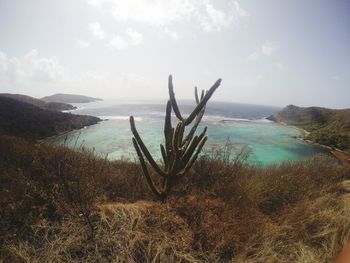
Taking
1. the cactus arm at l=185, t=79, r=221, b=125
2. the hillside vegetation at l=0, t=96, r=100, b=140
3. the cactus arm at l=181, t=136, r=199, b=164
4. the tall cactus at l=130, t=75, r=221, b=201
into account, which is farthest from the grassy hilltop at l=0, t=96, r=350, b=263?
the hillside vegetation at l=0, t=96, r=100, b=140

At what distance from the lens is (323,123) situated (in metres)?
42.4

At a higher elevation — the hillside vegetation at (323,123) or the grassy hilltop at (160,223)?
the hillside vegetation at (323,123)

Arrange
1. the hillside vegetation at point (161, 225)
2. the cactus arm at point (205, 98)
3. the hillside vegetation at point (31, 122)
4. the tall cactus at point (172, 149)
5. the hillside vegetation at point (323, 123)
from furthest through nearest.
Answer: the hillside vegetation at point (323, 123) → the hillside vegetation at point (31, 122) → the cactus arm at point (205, 98) → the tall cactus at point (172, 149) → the hillside vegetation at point (161, 225)

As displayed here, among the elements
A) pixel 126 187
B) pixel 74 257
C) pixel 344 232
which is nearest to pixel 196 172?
pixel 126 187

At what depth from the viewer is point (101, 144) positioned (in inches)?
819

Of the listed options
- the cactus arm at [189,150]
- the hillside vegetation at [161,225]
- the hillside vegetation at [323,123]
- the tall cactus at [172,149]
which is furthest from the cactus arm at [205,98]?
the hillside vegetation at [323,123]

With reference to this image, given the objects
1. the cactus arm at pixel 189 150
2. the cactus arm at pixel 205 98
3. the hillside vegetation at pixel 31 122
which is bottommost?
the hillside vegetation at pixel 31 122

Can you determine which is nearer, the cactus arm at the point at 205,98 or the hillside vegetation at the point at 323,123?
the cactus arm at the point at 205,98

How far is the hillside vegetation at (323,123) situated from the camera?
26922mm

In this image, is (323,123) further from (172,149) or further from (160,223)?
(160,223)

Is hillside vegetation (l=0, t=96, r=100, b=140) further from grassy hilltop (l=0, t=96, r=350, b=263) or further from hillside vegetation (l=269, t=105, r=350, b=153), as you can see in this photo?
hillside vegetation (l=269, t=105, r=350, b=153)

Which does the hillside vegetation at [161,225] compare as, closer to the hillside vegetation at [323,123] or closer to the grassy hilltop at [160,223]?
the grassy hilltop at [160,223]

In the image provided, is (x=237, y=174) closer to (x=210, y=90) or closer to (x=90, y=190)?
(x=210, y=90)

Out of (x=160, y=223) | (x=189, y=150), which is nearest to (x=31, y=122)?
(x=189, y=150)
